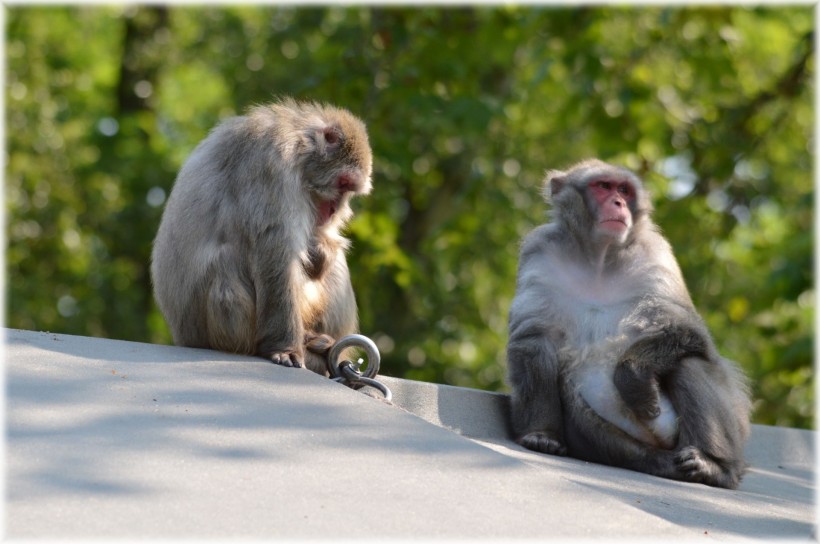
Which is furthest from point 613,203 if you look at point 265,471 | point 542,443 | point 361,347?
point 265,471

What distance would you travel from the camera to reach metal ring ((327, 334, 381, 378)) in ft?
19.9

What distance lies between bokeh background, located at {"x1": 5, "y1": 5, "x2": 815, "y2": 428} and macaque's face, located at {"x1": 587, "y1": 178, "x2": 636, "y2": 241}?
14.9ft

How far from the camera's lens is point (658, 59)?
51.7 ft

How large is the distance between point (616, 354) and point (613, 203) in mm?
931

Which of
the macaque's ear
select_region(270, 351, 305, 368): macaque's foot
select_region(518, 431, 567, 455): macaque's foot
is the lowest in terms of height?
select_region(518, 431, 567, 455): macaque's foot

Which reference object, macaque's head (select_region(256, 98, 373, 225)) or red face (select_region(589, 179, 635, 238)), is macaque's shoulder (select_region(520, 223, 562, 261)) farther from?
macaque's head (select_region(256, 98, 373, 225))

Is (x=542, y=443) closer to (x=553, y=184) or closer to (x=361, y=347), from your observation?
(x=361, y=347)

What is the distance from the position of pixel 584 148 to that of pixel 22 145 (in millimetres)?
7794

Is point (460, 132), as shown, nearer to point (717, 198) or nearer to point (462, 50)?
point (462, 50)

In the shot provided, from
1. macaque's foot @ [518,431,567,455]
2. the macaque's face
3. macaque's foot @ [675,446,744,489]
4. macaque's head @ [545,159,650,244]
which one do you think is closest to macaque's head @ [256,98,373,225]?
macaque's head @ [545,159,650,244]

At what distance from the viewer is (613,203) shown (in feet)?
22.0

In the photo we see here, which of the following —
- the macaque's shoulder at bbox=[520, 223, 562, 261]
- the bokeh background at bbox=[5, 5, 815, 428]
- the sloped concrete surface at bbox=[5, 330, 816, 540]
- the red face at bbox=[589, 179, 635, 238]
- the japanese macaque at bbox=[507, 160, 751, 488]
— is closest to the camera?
the sloped concrete surface at bbox=[5, 330, 816, 540]

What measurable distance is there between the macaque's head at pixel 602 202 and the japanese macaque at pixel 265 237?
4.19ft

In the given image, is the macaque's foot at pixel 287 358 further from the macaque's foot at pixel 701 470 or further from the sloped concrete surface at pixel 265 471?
the macaque's foot at pixel 701 470
